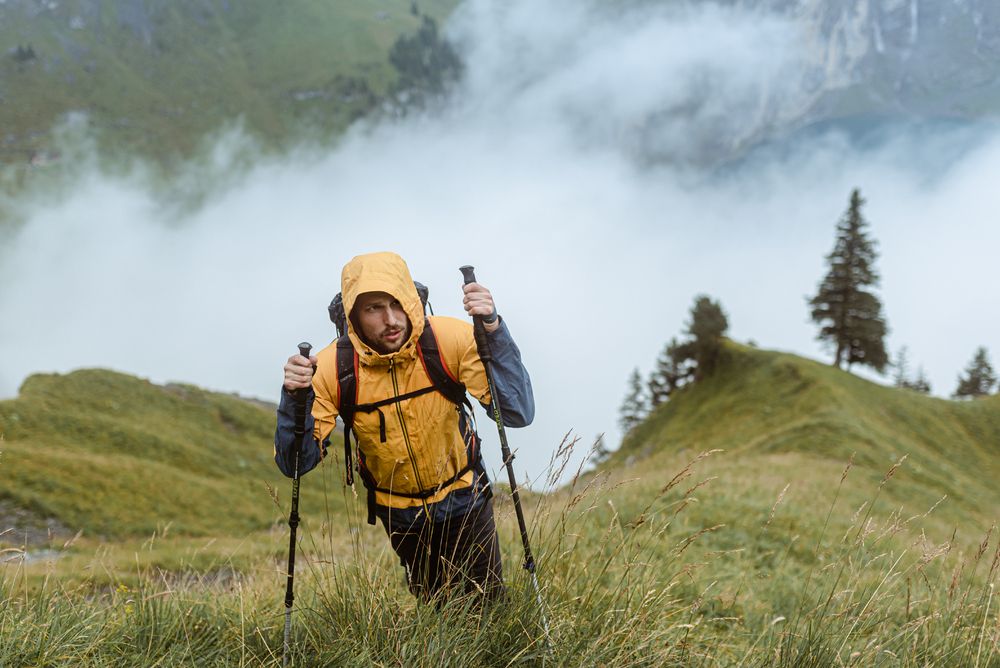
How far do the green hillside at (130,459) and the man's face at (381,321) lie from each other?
1786cm

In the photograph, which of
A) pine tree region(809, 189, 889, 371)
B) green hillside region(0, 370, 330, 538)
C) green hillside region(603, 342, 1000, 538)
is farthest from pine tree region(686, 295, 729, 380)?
green hillside region(0, 370, 330, 538)

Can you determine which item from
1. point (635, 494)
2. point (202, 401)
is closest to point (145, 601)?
point (635, 494)

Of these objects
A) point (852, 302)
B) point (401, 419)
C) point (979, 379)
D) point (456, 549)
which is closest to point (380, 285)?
point (401, 419)

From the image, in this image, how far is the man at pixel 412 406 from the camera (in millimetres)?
3707

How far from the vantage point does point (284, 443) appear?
11.9 ft

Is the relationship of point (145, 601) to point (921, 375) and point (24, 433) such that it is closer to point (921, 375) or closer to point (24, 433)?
point (24, 433)

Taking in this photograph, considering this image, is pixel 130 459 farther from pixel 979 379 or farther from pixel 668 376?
pixel 979 379

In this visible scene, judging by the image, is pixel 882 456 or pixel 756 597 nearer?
pixel 756 597

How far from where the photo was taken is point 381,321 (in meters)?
3.73

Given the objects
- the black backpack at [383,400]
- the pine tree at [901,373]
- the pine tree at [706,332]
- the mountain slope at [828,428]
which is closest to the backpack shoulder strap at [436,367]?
the black backpack at [383,400]

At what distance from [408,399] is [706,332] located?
140 ft

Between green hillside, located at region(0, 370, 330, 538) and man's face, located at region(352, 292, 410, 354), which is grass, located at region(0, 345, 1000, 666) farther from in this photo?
green hillside, located at region(0, 370, 330, 538)

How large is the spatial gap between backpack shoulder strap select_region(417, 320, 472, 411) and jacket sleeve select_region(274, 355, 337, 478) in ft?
1.88

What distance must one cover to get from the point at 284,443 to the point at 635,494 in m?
8.74
